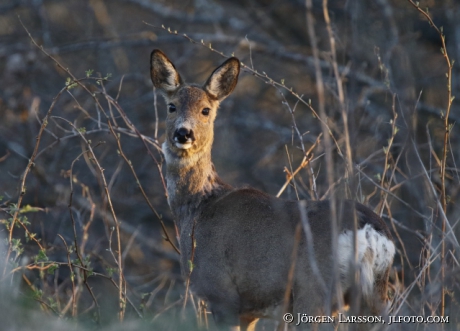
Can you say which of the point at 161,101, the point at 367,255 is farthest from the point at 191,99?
the point at 161,101

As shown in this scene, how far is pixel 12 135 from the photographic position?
1244 centimetres

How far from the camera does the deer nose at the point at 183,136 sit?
236 inches

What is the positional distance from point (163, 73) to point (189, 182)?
110 centimetres

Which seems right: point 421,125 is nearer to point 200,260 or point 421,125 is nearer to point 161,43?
point 161,43

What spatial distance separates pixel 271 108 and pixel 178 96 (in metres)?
7.65

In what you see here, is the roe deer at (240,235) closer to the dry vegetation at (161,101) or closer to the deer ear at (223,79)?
the deer ear at (223,79)

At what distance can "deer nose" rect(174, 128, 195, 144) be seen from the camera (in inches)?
236

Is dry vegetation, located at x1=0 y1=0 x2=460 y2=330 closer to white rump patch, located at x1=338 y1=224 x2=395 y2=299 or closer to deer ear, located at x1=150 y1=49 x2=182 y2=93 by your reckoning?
deer ear, located at x1=150 y1=49 x2=182 y2=93

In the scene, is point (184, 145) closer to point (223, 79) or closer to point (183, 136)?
point (183, 136)

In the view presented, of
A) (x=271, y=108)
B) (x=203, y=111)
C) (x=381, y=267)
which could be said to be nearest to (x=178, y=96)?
(x=203, y=111)

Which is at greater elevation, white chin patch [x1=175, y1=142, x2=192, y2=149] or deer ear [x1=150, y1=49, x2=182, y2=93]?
deer ear [x1=150, y1=49, x2=182, y2=93]

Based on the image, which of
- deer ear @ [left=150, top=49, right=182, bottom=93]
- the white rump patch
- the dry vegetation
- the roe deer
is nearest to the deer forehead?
the roe deer

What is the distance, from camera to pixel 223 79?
6551mm

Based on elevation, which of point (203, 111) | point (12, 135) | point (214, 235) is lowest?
point (12, 135)
